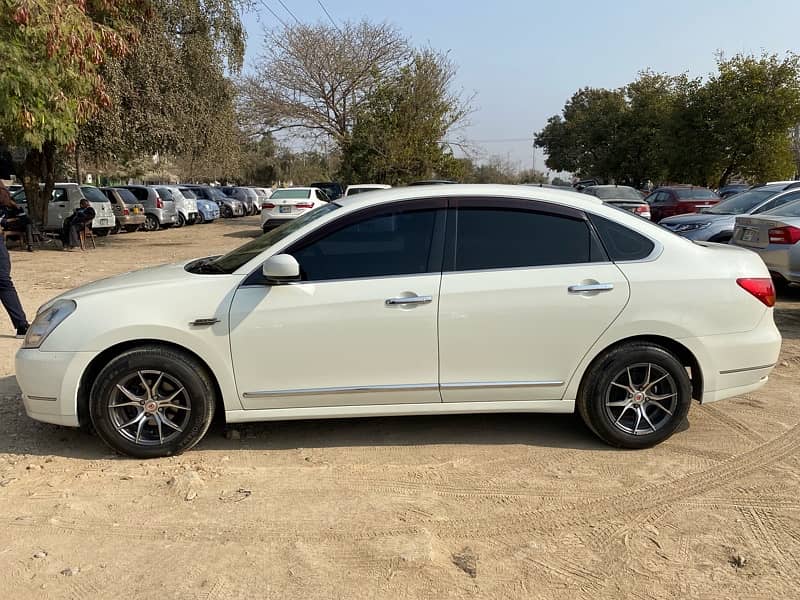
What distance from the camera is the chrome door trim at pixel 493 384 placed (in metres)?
4.04

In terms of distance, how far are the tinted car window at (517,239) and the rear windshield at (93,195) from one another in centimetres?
1845

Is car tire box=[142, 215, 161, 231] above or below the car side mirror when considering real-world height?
below

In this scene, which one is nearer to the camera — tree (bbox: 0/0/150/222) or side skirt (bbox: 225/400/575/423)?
side skirt (bbox: 225/400/575/423)

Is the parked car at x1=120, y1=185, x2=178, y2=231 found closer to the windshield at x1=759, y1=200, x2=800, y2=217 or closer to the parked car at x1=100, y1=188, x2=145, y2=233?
the parked car at x1=100, y1=188, x2=145, y2=233

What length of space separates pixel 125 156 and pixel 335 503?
16626 mm

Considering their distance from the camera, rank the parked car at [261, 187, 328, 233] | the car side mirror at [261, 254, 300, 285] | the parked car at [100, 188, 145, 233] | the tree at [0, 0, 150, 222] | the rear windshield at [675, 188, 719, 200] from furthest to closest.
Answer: the parked car at [100, 188, 145, 233]
the parked car at [261, 187, 328, 233]
the rear windshield at [675, 188, 719, 200]
the tree at [0, 0, 150, 222]
the car side mirror at [261, 254, 300, 285]

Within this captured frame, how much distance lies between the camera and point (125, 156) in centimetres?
1766

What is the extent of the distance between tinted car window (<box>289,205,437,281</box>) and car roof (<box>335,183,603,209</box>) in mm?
149

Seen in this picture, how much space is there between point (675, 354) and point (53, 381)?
3910 millimetres

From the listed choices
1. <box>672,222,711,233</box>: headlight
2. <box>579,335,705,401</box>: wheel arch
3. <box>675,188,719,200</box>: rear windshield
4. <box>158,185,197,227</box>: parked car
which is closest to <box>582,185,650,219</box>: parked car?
<box>675,188,719,200</box>: rear windshield

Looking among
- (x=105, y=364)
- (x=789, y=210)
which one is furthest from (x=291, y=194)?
(x=105, y=364)

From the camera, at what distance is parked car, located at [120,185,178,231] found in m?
24.8

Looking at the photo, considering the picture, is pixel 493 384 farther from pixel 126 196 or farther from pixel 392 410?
pixel 126 196

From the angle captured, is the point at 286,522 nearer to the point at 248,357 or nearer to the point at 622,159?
the point at 248,357
